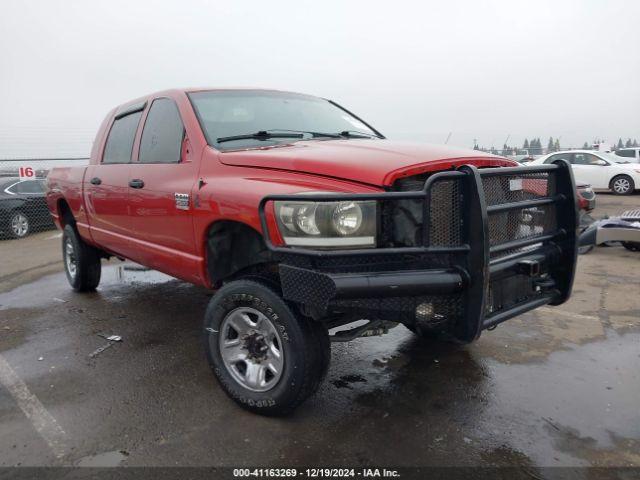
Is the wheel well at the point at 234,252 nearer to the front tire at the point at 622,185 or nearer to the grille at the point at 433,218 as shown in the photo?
the grille at the point at 433,218

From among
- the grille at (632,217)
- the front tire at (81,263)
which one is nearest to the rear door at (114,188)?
the front tire at (81,263)

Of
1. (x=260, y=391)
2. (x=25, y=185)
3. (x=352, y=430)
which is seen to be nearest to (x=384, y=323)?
(x=352, y=430)

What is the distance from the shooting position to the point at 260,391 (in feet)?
9.48

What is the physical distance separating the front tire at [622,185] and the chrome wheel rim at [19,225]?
16891 mm

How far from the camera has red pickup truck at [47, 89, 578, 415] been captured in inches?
95.7

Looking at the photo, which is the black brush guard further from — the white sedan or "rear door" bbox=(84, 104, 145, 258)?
the white sedan

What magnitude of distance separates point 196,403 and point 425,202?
188 centimetres

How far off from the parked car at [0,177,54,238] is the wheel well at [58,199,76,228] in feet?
19.7

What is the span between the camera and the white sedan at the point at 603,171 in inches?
634

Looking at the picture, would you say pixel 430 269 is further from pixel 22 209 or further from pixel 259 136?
pixel 22 209

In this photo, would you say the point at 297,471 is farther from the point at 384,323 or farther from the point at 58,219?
the point at 58,219

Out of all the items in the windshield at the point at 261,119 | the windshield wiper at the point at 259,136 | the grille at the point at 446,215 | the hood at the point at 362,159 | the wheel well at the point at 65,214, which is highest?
the windshield at the point at 261,119

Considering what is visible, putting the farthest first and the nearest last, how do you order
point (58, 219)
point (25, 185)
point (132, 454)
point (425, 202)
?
1. point (25, 185)
2. point (58, 219)
3. point (132, 454)
4. point (425, 202)

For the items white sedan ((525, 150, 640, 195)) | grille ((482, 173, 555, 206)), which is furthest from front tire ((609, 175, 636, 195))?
grille ((482, 173, 555, 206))
